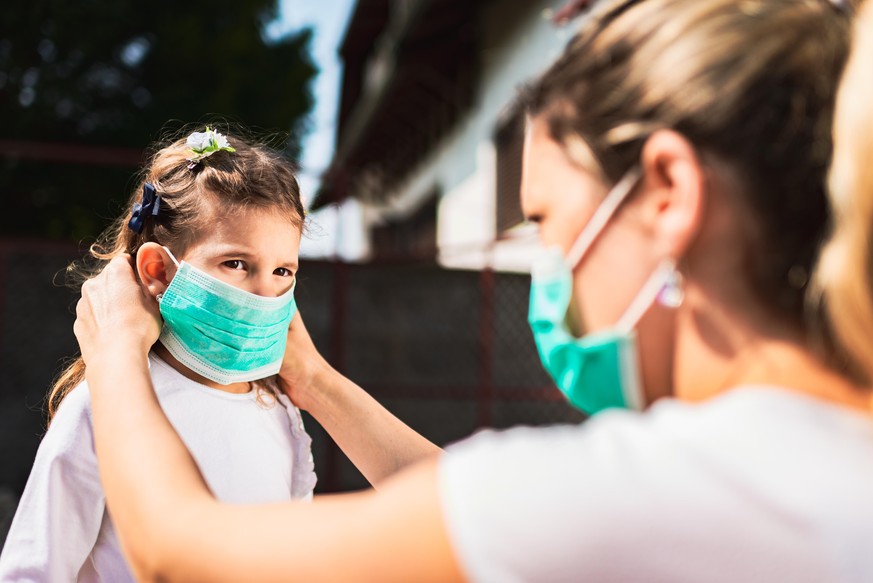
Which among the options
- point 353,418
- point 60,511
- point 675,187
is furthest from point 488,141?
point 675,187

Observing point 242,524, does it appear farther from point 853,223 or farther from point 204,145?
point 204,145

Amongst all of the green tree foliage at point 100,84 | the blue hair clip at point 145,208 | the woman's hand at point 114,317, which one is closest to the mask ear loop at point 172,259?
the blue hair clip at point 145,208

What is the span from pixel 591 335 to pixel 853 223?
0.33 m

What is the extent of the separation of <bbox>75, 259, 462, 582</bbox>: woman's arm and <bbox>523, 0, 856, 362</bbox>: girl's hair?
433 mm

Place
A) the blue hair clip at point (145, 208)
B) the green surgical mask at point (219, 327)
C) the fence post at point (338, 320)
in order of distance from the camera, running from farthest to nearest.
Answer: the fence post at point (338, 320) < the blue hair clip at point (145, 208) < the green surgical mask at point (219, 327)

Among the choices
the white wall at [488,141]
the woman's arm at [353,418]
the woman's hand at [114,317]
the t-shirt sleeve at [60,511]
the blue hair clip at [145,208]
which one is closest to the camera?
the woman's hand at [114,317]

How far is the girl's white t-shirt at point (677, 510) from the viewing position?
32.1 inches

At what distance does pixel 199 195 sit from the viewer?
2143 millimetres

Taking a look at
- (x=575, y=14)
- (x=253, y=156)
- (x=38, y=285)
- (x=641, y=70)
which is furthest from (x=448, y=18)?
(x=641, y=70)

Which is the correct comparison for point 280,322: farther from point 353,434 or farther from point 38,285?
point 38,285

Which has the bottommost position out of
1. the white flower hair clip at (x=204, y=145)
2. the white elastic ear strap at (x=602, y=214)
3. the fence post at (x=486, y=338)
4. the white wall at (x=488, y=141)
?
the fence post at (x=486, y=338)

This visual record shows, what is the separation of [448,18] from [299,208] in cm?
1014

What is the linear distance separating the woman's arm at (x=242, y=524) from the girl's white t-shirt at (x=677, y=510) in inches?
1.5

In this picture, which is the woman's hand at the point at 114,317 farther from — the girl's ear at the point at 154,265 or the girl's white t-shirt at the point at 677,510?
the girl's white t-shirt at the point at 677,510
